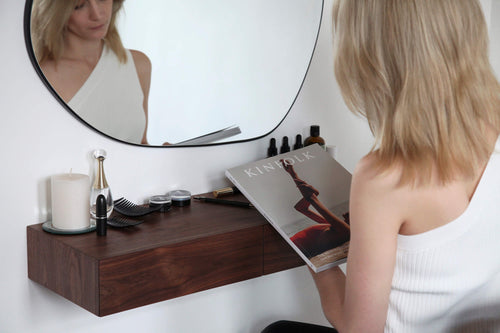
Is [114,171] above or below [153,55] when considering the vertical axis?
below

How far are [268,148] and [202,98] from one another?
29cm

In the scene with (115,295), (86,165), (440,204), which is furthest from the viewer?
(86,165)

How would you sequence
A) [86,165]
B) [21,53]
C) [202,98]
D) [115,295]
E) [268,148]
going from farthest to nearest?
[268,148], [202,98], [86,165], [21,53], [115,295]

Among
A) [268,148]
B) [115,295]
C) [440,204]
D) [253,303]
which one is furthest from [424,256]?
[253,303]

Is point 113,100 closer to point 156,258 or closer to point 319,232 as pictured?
point 156,258

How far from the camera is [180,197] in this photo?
60.1 inches

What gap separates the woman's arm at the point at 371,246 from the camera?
101 centimetres

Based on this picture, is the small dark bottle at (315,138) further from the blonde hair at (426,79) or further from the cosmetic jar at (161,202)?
the blonde hair at (426,79)

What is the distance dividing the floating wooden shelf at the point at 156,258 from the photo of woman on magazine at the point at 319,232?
4.1 inches

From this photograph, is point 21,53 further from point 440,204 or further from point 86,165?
point 440,204

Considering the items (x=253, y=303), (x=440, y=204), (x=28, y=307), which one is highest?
(x=440, y=204)

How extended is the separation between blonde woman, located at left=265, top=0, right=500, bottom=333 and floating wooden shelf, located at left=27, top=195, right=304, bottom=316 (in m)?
0.34

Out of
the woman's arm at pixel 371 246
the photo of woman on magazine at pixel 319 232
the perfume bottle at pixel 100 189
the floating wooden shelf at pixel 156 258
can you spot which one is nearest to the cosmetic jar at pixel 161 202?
the floating wooden shelf at pixel 156 258

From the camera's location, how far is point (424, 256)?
1053 mm
